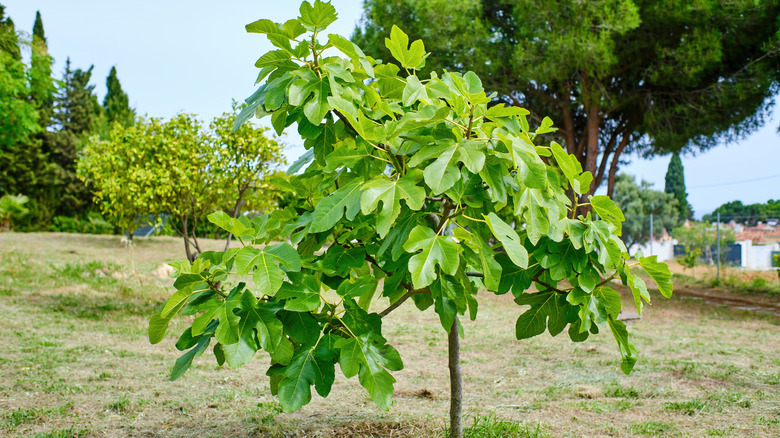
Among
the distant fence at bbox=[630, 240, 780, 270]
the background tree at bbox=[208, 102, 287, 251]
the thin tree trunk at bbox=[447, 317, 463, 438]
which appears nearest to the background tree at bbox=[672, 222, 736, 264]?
the distant fence at bbox=[630, 240, 780, 270]

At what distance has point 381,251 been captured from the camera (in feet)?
4.99

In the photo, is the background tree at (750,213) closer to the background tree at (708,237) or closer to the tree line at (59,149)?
the background tree at (708,237)

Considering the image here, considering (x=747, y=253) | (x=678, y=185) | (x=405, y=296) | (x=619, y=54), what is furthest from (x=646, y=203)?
(x=405, y=296)

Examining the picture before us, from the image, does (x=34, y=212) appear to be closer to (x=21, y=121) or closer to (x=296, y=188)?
(x=21, y=121)

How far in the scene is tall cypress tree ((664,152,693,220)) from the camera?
3631 cm

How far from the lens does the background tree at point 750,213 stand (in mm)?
17127

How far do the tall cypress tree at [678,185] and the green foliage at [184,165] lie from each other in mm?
36461

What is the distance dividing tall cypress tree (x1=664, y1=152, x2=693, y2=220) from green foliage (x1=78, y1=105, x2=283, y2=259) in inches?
1435

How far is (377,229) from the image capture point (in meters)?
1.38

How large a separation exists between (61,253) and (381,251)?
16.4 m

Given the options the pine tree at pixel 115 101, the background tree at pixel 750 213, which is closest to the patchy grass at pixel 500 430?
the background tree at pixel 750 213

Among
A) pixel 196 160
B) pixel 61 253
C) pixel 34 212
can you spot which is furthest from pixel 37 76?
pixel 34 212

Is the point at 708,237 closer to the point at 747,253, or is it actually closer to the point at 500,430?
the point at 747,253

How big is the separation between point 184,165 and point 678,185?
3860 centimetres
